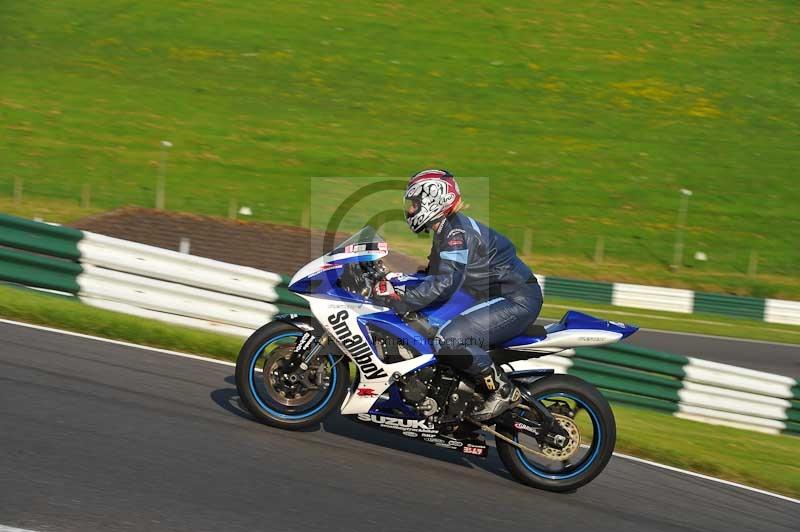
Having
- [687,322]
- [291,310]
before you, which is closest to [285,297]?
[291,310]

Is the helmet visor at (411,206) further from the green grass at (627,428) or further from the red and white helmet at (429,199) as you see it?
the green grass at (627,428)

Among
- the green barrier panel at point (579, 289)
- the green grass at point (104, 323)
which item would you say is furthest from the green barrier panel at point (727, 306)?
the green grass at point (104, 323)

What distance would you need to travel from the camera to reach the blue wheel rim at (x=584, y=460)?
20.4 feet

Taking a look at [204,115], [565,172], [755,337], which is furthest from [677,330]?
[204,115]

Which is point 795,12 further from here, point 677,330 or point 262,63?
point 677,330

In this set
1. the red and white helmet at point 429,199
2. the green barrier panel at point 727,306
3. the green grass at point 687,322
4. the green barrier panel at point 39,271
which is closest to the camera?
the red and white helmet at point 429,199

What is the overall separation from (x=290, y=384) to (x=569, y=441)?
2040 mm

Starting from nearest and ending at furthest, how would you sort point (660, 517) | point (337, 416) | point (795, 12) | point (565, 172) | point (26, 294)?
point (660, 517), point (337, 416), point (26, 294), point (565, 172), point (795, 12)

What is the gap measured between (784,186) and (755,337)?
13145mm

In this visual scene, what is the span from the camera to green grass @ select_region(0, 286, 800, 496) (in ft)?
25.5

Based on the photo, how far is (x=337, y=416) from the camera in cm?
688

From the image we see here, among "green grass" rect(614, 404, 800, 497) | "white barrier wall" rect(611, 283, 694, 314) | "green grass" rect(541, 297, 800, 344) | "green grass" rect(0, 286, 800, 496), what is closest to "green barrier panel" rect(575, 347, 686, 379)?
"green grass" rect(614, 404, 800, 497)

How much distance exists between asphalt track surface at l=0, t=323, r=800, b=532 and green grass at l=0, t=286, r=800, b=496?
625mm

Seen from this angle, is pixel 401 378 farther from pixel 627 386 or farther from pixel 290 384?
pixel 627 386
